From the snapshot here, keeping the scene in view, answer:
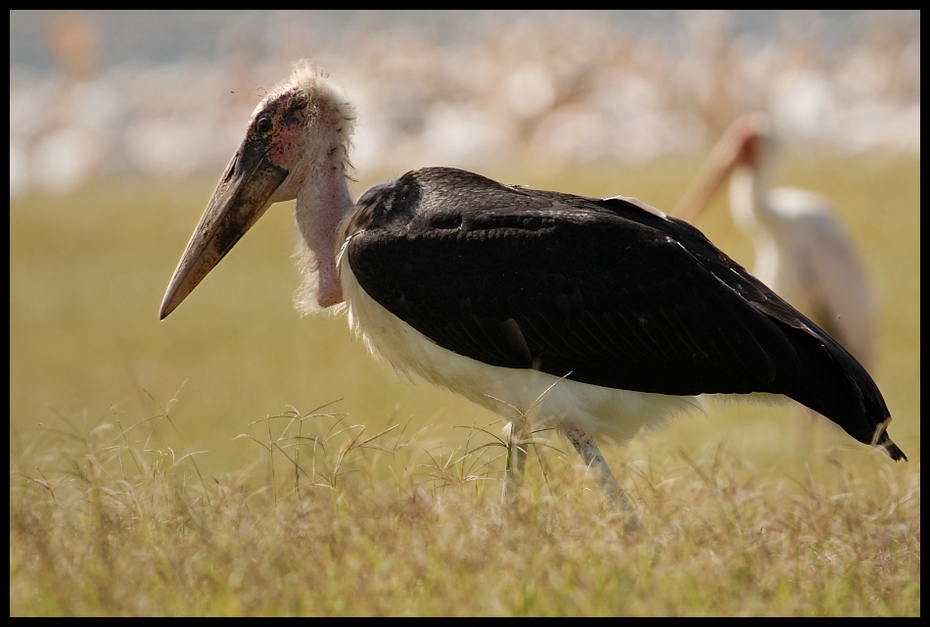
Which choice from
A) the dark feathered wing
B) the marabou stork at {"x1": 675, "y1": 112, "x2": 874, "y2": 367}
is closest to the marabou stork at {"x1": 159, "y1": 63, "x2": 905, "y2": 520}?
the dark feathered wing

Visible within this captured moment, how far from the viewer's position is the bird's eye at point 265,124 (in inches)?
178

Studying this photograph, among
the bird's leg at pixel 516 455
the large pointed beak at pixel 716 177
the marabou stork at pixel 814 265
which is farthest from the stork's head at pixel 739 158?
the bird's leg at pixel 516 455

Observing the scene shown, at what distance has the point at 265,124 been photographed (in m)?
4.53

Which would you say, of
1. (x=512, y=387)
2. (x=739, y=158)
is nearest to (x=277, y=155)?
(x=512, y=387)

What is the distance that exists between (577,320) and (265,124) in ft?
4.54

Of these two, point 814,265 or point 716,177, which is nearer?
point 814,265

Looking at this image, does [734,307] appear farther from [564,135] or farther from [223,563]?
[564,135]

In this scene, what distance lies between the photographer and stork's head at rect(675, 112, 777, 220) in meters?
9.56

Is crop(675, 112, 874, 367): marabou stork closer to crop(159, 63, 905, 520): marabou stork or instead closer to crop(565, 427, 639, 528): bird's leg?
crop(159, 63, 905, 520): marabou stork

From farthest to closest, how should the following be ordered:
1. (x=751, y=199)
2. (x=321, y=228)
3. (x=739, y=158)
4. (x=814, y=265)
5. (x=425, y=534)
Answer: (x=739, y=158)
(x=751, y=199)
(x=814, y=265)
(x=321, y=228)
(x=425, y=534)

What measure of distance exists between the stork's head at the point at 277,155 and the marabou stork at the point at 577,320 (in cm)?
55

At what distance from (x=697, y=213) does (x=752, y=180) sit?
0.92m

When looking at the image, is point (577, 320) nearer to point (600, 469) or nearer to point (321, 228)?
point (600, 469)

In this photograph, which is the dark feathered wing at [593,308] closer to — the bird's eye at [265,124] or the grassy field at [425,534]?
the grassy field at [425,534]
